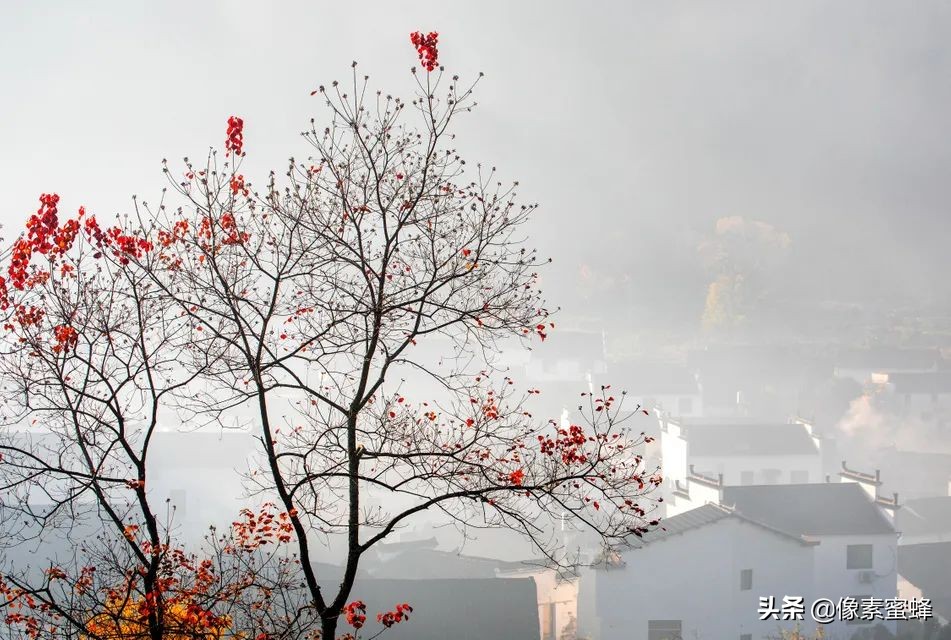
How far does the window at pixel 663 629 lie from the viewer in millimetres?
24047

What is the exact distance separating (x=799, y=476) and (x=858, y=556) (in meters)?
14.8

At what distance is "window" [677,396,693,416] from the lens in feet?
186

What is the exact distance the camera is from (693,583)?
24.3 metres

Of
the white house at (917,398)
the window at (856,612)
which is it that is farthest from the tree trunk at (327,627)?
the white house at (917,398)

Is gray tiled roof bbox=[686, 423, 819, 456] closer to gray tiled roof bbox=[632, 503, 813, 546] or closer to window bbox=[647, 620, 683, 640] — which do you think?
gray tiled roof bbox=[632, 503, 813, 546]

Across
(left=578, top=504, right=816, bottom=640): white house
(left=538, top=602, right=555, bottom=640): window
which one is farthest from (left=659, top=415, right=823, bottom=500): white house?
(left=538, top=602, right=555, bottom=640): window

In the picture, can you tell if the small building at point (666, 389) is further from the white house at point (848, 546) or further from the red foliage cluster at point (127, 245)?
the red foliage cluster at point (127, 245)

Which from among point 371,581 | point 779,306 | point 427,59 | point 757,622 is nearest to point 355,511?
point 427,59

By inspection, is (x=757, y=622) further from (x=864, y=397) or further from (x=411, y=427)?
(x=864, y=397)

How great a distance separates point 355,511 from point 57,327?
3.68m

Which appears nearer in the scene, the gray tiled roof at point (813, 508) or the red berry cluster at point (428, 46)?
the red berry cluster at point (428, 46)

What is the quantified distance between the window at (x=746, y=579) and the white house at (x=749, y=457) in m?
15.5

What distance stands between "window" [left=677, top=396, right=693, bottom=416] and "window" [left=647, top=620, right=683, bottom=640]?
33.7 m

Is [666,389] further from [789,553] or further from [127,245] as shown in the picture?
[127,245]
